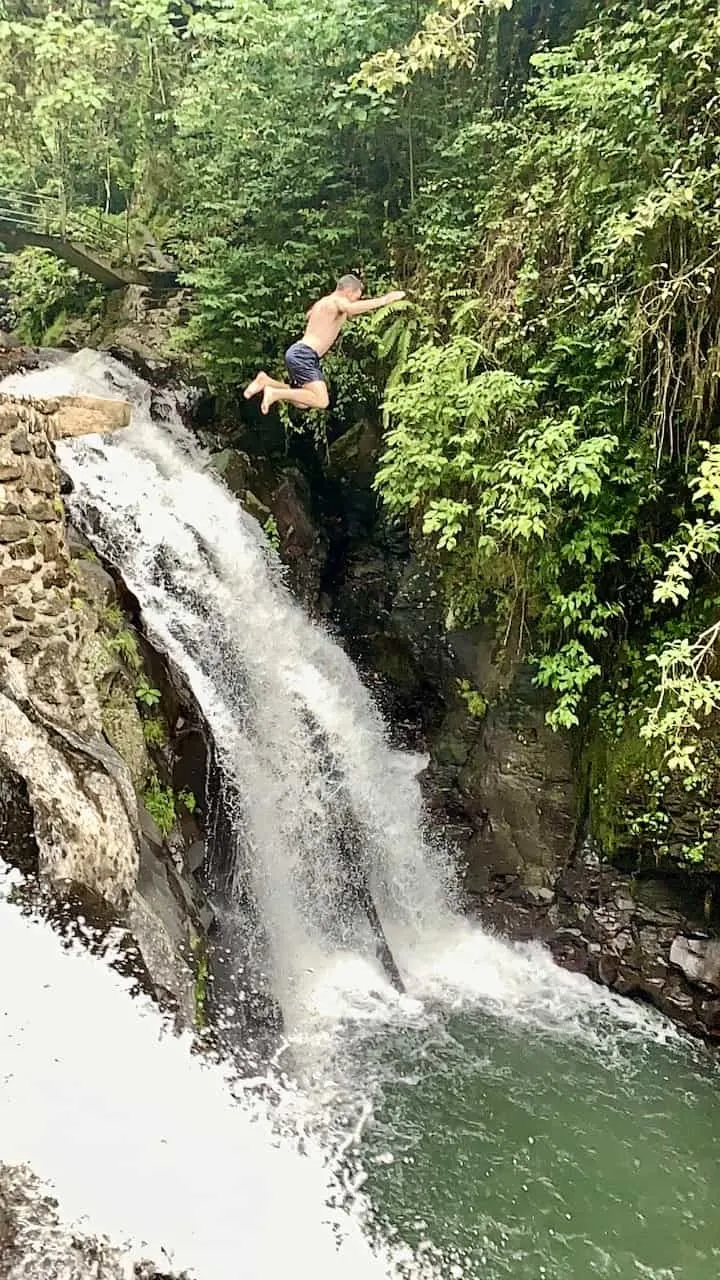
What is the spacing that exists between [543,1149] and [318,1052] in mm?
1328

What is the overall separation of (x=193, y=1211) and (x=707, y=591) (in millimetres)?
4410

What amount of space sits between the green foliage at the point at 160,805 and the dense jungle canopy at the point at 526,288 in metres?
2.37

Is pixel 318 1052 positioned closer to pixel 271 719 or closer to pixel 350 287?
pixel 271 719

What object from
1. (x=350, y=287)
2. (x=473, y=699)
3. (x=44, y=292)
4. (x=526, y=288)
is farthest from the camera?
(x=44, y=292)

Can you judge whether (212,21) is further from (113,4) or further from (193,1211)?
(193,1211)

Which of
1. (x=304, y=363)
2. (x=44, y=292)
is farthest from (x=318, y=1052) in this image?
(x=44, y=292)

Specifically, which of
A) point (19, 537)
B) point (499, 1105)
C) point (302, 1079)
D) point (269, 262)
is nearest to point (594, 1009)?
point (499, 1105)

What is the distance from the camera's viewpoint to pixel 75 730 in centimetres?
452

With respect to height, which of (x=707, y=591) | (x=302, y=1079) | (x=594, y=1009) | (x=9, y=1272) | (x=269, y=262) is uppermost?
(x=269, y=262)

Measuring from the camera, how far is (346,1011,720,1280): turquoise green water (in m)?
Answer: 3.98

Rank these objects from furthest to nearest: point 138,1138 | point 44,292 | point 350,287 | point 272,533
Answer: point 44,292 < point 272,533 < point 350,287 < point 138,1138

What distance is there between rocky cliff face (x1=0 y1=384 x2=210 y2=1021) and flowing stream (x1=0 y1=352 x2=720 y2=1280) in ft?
1.23

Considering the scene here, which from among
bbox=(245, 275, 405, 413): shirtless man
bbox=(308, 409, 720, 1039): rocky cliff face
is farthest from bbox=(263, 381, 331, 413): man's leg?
bbox=(308, 409, 720, 1039): rocky cliff face

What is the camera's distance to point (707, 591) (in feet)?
18.1
